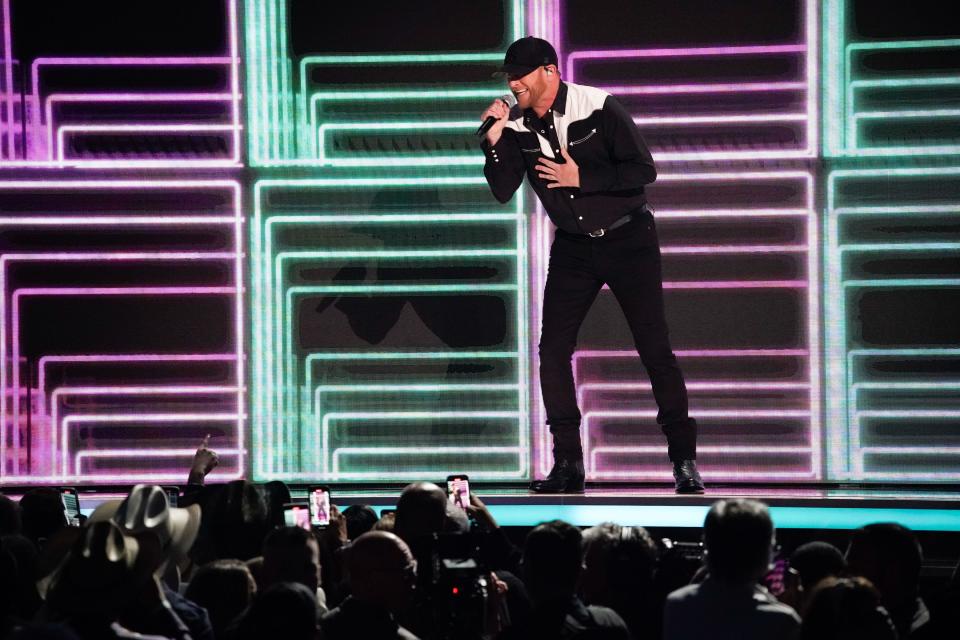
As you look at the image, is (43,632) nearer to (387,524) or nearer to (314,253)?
(387,524)

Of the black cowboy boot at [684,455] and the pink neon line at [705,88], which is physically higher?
the pink neon line at [705,88]

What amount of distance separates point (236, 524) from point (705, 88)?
3826mm

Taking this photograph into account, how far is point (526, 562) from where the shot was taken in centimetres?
321

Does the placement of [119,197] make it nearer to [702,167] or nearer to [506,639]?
[702,167]

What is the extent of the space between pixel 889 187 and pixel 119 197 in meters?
4.10

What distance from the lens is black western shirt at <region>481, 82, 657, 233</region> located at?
5.94m

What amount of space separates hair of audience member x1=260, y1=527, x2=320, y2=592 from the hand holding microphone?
115 inches

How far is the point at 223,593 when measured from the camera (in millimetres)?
3320

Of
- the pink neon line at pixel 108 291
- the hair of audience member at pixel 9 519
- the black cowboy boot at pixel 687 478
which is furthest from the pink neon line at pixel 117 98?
the hair of audience member at pixel 9 519

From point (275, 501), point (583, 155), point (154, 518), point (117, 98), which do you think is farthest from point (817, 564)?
point (117, 98)

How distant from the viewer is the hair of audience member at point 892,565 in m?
3.46

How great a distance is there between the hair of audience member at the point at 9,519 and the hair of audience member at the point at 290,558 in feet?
3.54

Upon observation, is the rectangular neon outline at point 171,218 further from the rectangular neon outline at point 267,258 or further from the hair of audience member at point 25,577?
the hair of audience member at point 25,577

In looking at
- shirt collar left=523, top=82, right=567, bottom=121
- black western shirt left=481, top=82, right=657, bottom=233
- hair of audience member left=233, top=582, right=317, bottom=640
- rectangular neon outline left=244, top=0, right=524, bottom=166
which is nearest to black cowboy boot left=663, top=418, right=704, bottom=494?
black western shirt left=481, top=82, right=657, bottom=233
